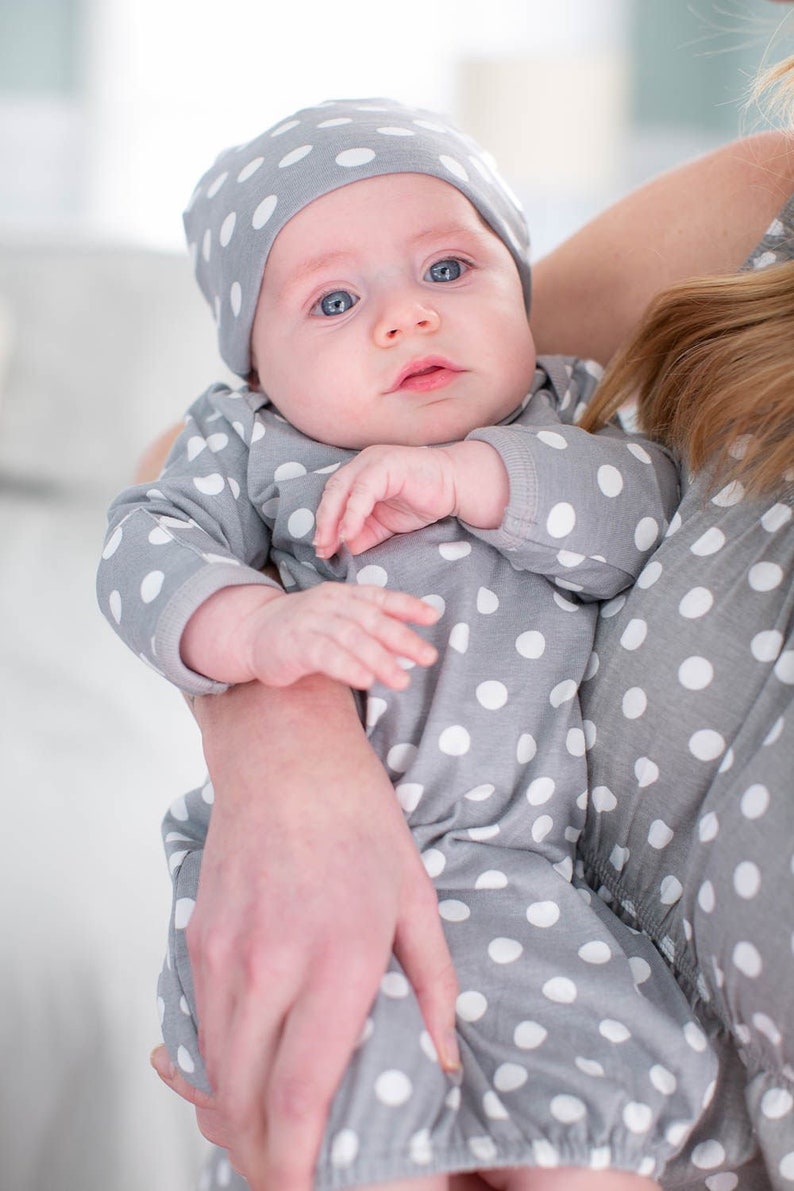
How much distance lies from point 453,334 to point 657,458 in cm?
19

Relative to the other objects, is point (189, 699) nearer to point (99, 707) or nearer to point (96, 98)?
point (99, 707)

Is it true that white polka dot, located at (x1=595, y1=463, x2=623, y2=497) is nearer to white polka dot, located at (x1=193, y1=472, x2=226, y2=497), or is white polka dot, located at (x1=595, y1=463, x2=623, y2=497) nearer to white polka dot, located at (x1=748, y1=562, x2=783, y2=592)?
white polka dot, located at (x1=748, y1=562, x2=783, y2=592)

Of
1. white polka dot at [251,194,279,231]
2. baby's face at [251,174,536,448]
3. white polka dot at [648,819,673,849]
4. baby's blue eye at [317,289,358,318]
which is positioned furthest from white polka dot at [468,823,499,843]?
white polka dot at [251,194,279,231]

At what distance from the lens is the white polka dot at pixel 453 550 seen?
34.5 inches

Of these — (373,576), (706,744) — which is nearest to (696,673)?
(706,744)

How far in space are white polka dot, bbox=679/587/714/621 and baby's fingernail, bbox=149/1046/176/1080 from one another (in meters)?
0.48

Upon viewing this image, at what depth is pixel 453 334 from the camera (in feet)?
3.09

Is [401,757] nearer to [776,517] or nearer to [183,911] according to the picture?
[183,911]

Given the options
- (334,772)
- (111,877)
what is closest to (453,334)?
(334,772)

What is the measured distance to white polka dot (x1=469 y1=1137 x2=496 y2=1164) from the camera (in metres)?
0.66

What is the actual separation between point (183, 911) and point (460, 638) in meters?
0.28

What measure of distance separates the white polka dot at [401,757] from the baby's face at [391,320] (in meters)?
0.25

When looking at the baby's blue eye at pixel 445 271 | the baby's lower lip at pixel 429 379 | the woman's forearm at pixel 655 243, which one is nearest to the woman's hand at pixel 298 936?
the baby's lower lip at pixel 429 379

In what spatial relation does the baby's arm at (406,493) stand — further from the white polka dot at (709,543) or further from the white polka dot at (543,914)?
the white polka dot at (543,914)
